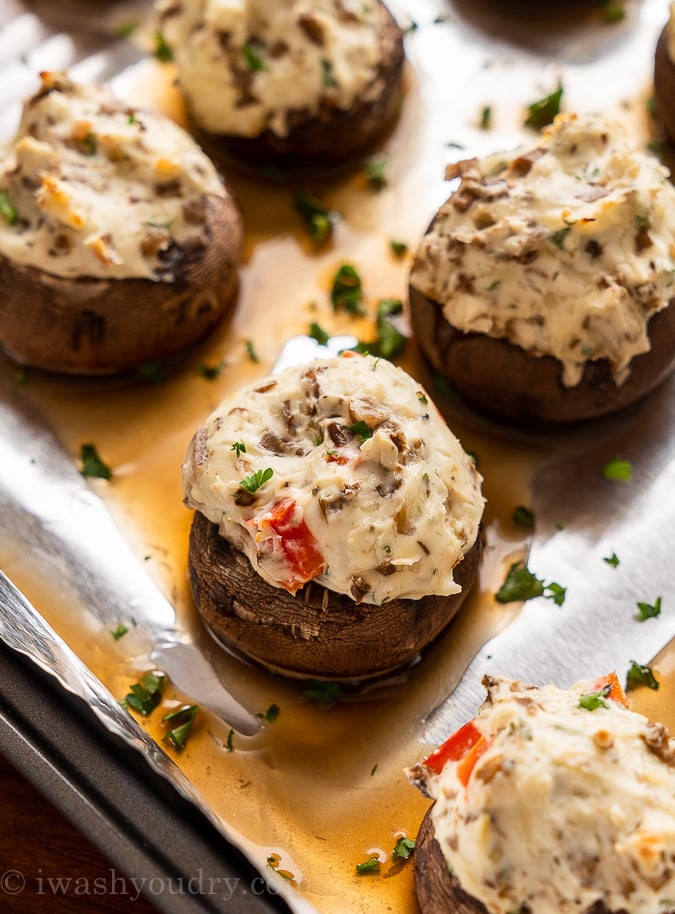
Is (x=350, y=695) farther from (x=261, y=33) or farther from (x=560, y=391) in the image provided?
(x=261, y=33)

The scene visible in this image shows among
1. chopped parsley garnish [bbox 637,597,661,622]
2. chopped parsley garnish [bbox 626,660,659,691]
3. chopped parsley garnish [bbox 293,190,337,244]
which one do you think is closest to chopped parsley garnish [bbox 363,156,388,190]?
chopped parsley garnish [bbox 293,190,337,244]

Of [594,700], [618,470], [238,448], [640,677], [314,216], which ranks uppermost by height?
[238,448]

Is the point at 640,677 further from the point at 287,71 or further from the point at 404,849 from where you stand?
the point at 287,71

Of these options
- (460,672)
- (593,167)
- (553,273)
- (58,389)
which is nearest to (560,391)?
(553,273)

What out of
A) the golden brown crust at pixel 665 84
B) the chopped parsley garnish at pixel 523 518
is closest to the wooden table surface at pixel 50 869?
the chopped parsley garnish at pixel 523 518

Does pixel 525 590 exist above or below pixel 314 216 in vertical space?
below

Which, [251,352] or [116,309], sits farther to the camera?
[251,352]

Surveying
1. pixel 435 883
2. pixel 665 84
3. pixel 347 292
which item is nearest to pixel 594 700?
pixel 435 883
